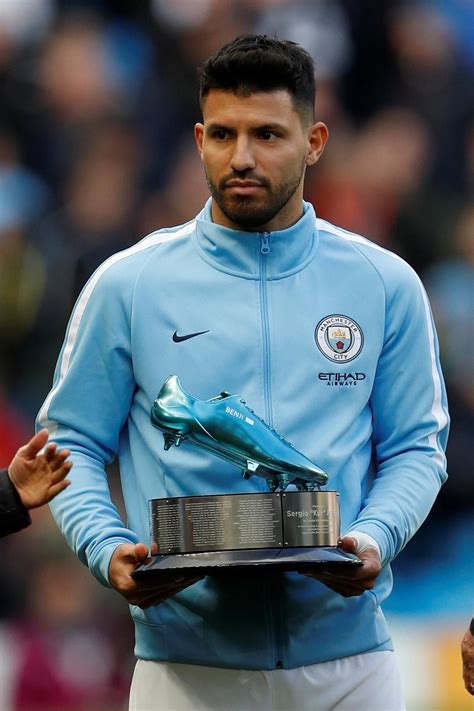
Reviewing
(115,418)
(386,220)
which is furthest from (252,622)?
(386,220)

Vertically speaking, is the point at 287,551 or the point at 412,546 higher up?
the point at 287,551

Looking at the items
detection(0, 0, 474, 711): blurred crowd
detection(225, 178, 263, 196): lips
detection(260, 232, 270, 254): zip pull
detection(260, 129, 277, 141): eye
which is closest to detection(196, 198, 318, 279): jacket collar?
detection(260, 232, 270, 254): zip pull

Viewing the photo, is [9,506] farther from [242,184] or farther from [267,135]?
[267,135]

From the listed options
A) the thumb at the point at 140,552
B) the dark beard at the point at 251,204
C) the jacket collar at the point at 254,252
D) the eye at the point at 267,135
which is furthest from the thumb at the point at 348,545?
the eye at the point at 267,135

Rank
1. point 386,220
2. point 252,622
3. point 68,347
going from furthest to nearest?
point 386,220, point 68,347, point 252,622

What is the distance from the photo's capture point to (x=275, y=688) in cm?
306

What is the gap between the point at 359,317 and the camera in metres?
3.25

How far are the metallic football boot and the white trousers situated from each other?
0.42 m

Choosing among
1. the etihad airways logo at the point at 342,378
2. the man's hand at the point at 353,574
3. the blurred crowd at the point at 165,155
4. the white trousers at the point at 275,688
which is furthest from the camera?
the blurred crowd at the point at 165,155

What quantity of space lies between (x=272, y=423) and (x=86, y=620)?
2796mm

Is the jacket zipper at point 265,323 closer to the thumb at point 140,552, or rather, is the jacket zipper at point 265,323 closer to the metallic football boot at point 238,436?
the metallic football boot at point 238,436

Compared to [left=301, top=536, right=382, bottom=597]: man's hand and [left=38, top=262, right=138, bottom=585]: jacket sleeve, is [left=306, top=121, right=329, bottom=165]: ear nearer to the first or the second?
[left=38, top=262, right=138, bottom=585]: jacket sleeve

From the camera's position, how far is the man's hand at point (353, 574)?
286 centimetres

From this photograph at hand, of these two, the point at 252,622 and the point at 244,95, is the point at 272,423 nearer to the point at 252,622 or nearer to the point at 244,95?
the point at 252,622
